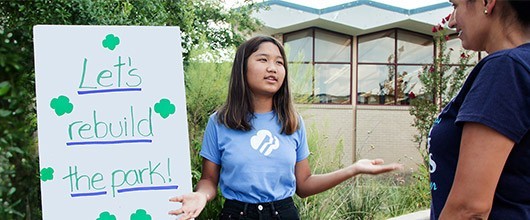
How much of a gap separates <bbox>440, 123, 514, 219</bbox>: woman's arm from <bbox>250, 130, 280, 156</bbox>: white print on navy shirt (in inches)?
38.2

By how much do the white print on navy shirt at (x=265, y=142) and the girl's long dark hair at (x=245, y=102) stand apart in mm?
54

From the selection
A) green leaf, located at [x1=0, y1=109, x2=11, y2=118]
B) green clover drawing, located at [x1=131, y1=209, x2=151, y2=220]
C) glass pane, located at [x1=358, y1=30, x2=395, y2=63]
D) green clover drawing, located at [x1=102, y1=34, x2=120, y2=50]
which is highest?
glass pane, located at [x1=358, y1=30, x2=395, y2=63]

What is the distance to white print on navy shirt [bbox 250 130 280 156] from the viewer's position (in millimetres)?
2057

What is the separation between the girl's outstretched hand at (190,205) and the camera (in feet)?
5.77

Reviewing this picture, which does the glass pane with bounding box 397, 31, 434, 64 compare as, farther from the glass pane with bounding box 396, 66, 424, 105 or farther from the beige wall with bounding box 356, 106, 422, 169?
the beige wall with bounding box 356, 106, 422, 169

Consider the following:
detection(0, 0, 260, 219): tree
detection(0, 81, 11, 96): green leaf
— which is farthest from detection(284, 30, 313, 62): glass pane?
detection(0, 81, 11, 96): green leaf

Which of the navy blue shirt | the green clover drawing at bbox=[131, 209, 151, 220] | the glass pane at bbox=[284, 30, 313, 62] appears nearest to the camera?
the navy blue shirt

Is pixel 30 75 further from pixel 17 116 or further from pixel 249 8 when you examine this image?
pixel 249 8

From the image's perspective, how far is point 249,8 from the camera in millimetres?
10383

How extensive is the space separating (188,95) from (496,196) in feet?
13.5

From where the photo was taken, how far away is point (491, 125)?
3.62ft

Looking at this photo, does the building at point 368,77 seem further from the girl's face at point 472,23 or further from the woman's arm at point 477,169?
the woman's arm at point 477,169

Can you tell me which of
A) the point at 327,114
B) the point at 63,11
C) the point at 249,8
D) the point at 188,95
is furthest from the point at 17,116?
the point at 327,114

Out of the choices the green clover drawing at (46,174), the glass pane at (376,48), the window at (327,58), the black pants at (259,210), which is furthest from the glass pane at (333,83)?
the green clover drawing at (46,174)
